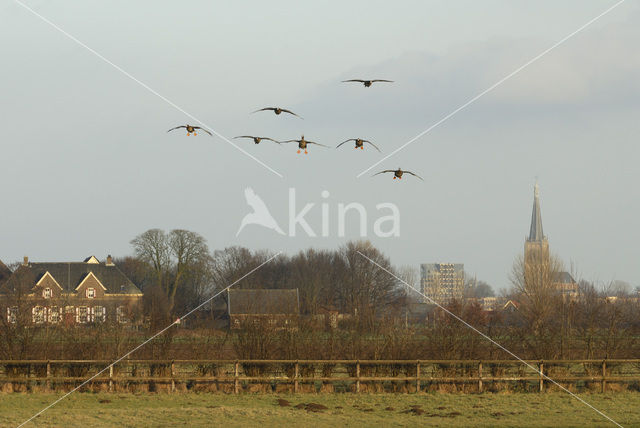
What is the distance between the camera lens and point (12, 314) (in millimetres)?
31719

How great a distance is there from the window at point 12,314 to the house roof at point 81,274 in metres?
53.9

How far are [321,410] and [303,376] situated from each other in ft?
18.4

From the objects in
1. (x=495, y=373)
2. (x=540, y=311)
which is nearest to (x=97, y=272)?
(x=540, y=311)

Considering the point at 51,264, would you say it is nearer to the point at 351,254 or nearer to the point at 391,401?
the point at 351,254

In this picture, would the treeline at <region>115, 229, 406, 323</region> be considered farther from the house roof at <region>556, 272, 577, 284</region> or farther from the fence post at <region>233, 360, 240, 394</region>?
the fence post at <region>233, 360, 240, 394</region>

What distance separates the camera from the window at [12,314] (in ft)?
103

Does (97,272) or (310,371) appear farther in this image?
(97,272)

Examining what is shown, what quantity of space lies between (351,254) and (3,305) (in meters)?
66.0

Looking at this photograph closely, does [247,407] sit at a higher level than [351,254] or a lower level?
lower

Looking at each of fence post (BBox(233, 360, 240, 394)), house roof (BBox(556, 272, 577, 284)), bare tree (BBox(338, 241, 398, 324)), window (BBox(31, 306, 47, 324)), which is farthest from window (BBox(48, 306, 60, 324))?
bare tree (BBox(338, 241, 398, 324))

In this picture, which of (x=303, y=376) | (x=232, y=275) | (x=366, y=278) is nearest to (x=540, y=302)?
(x=303, y=376)

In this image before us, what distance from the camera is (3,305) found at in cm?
3256

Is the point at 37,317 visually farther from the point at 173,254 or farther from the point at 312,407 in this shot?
the point at 173,254

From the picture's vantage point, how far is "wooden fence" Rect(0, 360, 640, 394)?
1122 inches
